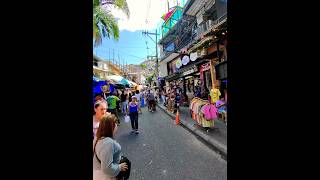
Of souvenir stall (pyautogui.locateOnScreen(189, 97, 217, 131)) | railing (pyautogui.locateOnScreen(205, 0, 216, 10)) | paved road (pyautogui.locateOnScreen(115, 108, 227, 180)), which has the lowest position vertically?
paved road (pyautogui.locateOnScreen(115, 108, 227, 180))

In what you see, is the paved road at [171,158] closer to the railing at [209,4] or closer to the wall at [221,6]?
the wall at [221,6]

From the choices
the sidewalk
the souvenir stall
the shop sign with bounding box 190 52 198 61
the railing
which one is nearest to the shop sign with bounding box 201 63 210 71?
the shop sign with bounding box 190 52 198 61

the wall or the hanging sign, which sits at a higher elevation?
the wall

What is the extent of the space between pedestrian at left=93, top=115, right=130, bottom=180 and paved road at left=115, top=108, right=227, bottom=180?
7.91 feet

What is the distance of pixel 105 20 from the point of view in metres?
9.74

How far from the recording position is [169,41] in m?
29.8

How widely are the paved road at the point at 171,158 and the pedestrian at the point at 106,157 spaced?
7.91ft

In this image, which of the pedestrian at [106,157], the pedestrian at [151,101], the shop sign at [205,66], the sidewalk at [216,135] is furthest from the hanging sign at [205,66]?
the pedestrian at [106,157]

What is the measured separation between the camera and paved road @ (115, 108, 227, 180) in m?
4.64

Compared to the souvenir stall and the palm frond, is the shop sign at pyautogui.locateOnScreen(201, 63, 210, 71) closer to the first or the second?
the souvenir stall

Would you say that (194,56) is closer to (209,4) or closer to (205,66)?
(205,66)

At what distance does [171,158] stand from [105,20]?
6.98 metres

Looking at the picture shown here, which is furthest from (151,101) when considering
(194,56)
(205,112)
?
(205,112)

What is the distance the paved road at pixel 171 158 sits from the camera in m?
4.64
